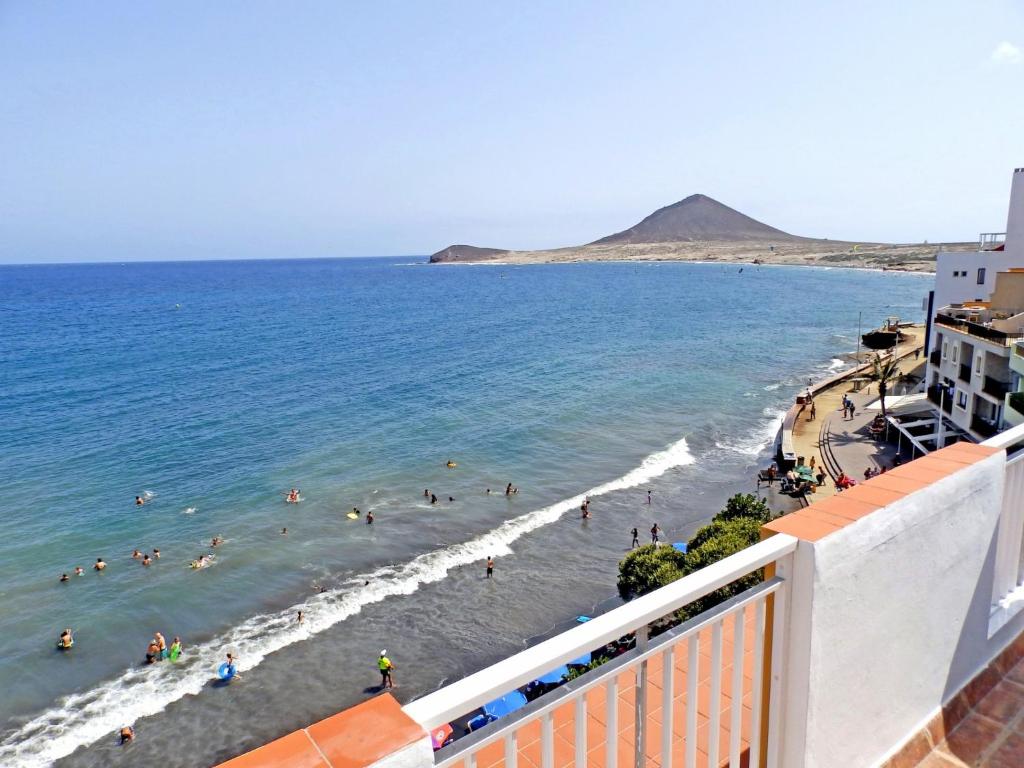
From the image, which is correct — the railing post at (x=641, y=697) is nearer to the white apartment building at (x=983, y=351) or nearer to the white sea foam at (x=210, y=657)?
the white sea foam at (x=210, y=657)

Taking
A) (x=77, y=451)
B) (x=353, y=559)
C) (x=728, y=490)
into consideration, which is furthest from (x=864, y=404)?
(x=77, y=451)

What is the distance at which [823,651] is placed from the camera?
2.90 metres

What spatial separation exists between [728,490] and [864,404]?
599 inches

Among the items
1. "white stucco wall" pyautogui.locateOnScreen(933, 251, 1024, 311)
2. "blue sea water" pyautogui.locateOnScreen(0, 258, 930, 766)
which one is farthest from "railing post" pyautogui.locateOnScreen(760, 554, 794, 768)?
"white stucco wall" pyautogui.locateOnScreen(933, 251, 1024, 311)

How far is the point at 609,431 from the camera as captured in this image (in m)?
40.2

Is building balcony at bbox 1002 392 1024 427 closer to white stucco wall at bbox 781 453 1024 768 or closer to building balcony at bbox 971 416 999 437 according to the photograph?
building balcony at bbox 971 416 999 437

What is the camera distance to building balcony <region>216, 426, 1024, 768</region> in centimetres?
180

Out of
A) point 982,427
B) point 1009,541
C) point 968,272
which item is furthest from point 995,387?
point 1009,541

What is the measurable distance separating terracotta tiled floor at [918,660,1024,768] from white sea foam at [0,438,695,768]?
19.3 meters

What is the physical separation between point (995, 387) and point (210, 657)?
2842 cm

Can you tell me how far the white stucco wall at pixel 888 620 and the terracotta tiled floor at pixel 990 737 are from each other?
175 mm

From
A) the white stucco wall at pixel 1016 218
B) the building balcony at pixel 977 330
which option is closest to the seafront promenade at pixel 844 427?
the building balcony at pixel 977 330

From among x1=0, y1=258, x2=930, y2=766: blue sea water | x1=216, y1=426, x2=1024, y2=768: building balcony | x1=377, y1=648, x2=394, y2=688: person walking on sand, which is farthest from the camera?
x1=0, y1=258, x2=930, y2=766: blue sea water

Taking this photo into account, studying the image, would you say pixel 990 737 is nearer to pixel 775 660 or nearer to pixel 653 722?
pixel 775 660
